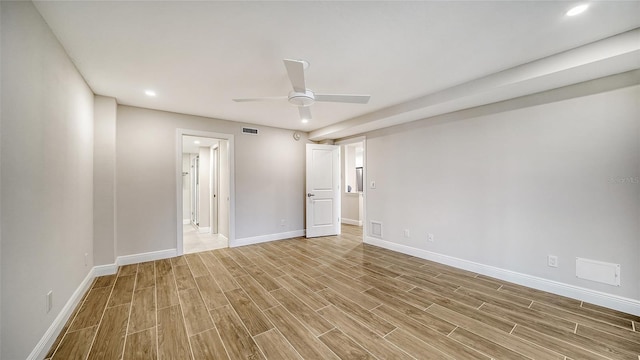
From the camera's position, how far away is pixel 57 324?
1.95 m

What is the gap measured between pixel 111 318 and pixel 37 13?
2546 mm

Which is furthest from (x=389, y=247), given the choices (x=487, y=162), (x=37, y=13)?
(x=37, y=13)

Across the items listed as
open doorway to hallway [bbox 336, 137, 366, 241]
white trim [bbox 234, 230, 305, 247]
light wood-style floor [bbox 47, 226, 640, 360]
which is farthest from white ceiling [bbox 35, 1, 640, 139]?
open doorway to hallway [bbox 336, 137, 366, 241]

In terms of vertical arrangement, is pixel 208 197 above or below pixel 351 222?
above

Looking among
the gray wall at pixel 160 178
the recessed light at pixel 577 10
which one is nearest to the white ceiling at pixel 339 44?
the recessed light at pixel 577 10

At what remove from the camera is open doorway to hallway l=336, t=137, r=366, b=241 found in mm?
6910

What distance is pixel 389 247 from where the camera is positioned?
4418 millimetres

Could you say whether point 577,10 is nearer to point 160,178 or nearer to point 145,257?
point 160,178

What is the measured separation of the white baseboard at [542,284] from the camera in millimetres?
2283

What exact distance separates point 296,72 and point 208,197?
17.4 feet

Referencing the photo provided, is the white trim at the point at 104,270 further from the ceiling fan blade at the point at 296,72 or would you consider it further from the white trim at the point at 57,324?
the ceiling fan blade at the point at 296,72

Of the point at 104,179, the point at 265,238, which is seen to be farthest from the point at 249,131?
the point at 104,179

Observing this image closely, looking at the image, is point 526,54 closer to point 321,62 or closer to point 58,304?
point 321,62

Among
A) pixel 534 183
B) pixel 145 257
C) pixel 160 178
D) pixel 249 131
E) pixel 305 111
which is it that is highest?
pixel 249 131
